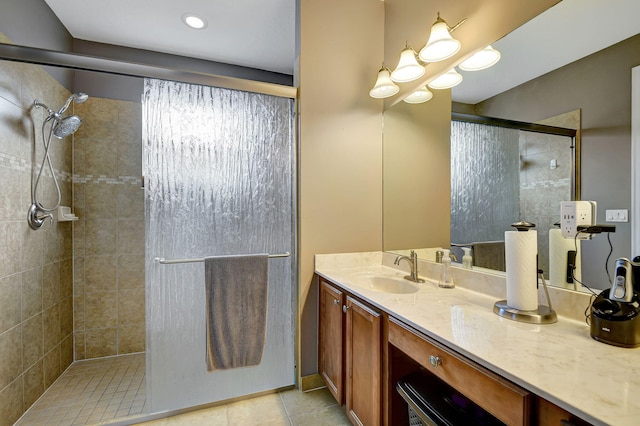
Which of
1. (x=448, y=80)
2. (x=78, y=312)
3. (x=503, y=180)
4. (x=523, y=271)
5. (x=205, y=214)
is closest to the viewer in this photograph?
(x=523, y=271)

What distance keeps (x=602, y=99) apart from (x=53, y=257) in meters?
3.21

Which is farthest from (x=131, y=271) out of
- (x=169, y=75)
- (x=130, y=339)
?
(x=169, y=75)

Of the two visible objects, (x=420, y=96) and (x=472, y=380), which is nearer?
(x=472, y=380)

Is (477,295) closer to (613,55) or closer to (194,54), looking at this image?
(613,55)

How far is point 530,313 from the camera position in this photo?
105cm

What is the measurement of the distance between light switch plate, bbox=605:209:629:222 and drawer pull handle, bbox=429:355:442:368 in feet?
2.46

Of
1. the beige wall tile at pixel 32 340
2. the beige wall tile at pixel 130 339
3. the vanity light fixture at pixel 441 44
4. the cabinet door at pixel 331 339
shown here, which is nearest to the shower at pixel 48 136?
the beige wall tile at pixel 32 340

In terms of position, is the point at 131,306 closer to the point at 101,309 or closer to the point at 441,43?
the point at 101,309

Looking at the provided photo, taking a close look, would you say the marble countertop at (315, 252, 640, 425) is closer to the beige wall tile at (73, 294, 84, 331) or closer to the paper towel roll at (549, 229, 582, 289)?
the paper towel roll at (549, 229, 582, 289)

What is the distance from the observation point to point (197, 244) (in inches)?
68.8

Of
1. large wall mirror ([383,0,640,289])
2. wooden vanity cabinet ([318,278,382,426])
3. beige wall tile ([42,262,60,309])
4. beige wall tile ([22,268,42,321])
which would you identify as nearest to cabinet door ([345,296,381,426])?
wooden vanity cabinet ([318,278,382,426])

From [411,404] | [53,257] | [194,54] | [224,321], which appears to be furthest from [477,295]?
[194,54]

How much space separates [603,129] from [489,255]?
68 cm

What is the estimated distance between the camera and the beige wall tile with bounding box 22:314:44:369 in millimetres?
1770
